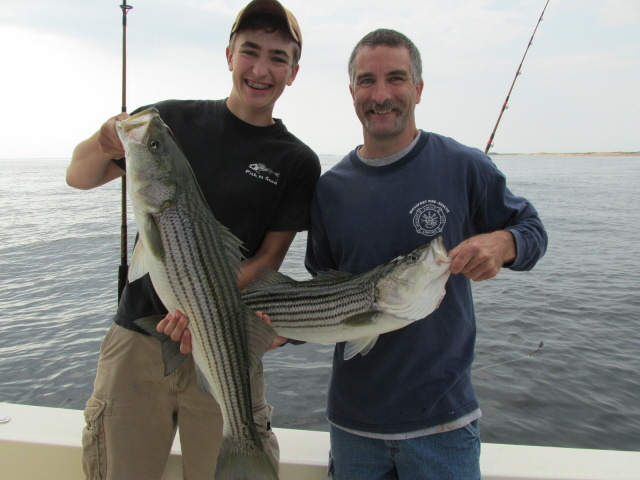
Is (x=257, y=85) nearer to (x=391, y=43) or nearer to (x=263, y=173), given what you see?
(x=263, y=173)

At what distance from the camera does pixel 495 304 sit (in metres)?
10.4

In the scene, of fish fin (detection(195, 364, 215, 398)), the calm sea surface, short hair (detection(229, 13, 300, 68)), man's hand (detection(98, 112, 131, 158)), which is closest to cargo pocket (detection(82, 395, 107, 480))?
fish fin (detection(195, 364, 215, 398))

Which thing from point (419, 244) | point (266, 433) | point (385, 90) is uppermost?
point (385, 90)

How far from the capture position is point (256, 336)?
8.37ft

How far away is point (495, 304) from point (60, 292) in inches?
390

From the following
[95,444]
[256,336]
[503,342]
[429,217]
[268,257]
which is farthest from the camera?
[503,342]

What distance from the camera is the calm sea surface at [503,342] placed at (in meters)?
6.39

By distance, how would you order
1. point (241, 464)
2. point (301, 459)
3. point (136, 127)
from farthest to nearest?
point (301, 459)
point (241, 464)
point (136, 127)

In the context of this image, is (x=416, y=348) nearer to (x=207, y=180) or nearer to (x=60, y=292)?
(x=207, y=180)

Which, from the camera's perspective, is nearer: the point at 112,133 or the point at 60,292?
the point at 112,133

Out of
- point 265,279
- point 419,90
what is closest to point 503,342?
point 419,90

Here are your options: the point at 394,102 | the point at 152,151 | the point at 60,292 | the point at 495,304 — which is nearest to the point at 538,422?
the point at 495,304

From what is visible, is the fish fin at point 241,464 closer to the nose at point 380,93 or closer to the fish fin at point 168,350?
the fish fin at point 168,350

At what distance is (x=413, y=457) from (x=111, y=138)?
2.33 meters
